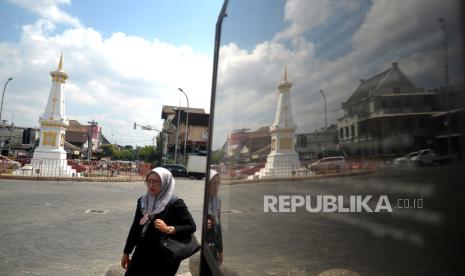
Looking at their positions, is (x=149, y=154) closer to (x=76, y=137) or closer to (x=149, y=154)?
(x=149, y=154)

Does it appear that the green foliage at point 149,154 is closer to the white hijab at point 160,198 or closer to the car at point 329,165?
the white hijab at point 160,198

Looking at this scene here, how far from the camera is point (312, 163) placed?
125 cm

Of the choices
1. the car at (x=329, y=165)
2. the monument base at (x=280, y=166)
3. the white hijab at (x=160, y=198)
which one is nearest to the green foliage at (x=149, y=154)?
the white hijab at (x=160, y=198)

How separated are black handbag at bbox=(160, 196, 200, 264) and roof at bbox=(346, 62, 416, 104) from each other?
248cm

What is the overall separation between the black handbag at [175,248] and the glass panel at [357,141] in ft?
4.42

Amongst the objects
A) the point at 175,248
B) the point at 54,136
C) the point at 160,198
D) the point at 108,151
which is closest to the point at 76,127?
the point at 108,151

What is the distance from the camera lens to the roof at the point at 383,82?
850 mm

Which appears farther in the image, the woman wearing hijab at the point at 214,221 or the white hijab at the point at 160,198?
the white hijab at the point at 160,198

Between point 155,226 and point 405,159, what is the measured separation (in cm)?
266

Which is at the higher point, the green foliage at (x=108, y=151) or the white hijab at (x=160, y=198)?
the green foliage at (x=108, y=151)

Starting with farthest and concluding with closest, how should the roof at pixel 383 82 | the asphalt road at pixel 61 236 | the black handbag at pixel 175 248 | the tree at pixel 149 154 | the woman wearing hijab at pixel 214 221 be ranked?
the tree at pixel 149 154
the asphalt road at pixel 61 236
the black handbag at pixel 175 248
the woman wearing hijab at pixel 214 221
the roof at pixel 383 82

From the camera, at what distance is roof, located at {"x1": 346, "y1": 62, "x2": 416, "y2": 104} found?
85 cm

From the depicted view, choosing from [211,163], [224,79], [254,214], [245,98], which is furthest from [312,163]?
[211,163]

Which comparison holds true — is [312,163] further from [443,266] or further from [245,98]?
[245,98]
